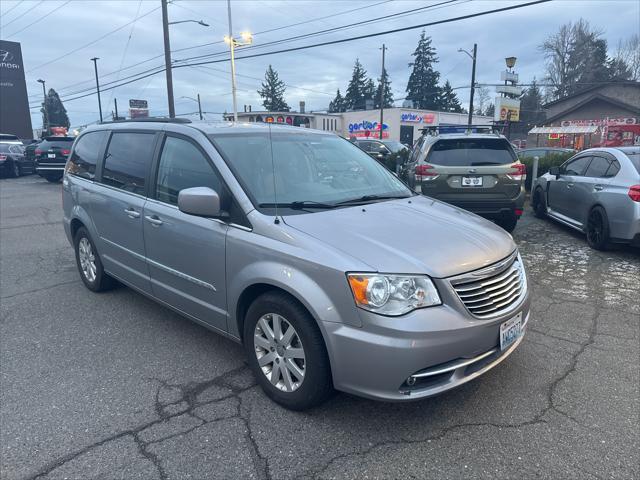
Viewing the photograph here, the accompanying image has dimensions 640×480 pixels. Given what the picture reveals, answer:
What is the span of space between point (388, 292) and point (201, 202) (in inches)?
55.2

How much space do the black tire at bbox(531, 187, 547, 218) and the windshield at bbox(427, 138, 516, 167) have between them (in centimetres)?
238

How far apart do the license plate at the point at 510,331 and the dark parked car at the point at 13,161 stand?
75.3 ft

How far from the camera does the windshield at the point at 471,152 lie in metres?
7.24

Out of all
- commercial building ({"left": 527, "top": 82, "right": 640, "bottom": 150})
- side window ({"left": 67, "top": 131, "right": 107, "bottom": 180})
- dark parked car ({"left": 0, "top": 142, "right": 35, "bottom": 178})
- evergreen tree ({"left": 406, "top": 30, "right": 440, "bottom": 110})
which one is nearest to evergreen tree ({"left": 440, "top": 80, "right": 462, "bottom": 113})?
evergreen tree ({"left": 406, "top": 30, "right": 440, "bottom": 110})

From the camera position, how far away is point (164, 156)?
383 cm

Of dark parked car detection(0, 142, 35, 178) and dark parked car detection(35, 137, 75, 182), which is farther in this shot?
dark parked car detection(0, 142, 35, 178)

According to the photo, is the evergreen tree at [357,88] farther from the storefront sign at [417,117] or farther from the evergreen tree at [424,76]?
the storefront sign at [417,117]

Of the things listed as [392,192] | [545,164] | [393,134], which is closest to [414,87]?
[393,134]

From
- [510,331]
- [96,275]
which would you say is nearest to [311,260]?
[510,331]

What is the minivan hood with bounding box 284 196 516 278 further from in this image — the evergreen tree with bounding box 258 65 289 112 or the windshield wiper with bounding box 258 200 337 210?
the evergreen tree with bounding box 258 65 289 112

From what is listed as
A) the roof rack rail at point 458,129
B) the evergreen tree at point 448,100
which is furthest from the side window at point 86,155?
the evergreen tree at point 448,100

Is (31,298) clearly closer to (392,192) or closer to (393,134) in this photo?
(392,192)

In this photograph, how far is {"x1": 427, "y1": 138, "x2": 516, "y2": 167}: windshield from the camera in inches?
285

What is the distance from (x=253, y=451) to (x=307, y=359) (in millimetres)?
590
